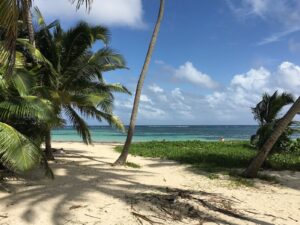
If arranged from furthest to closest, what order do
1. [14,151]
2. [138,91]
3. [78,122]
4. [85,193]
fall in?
[78,122]
[138,91]
[85,193]
[14,151]

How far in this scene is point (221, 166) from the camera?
13.9 metres

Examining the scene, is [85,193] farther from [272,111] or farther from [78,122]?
[272,111]

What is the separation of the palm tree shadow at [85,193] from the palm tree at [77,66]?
2476 mm

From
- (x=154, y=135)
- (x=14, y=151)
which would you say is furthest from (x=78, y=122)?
(x=154, y=135)

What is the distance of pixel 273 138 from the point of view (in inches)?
443

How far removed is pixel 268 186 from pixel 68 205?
5489mm

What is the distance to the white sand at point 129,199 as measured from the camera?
24.1 feet

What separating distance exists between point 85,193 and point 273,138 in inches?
220

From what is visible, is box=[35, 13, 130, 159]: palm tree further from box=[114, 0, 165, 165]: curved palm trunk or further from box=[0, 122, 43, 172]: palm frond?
box=[0, 122, 43, 172]: palm frond

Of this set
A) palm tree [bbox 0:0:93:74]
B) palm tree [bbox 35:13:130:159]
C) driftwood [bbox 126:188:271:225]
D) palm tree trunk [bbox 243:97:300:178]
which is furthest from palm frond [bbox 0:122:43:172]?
palm tree trunk [bbox 243:97:300:178]

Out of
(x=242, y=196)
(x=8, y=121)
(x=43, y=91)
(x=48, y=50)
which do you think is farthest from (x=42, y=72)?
(x=242, y=196)

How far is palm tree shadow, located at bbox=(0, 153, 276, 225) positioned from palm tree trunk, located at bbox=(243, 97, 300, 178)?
302 cm

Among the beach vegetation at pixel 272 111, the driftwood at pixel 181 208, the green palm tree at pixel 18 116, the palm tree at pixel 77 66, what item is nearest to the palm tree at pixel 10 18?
the green palm tree at pixel 18 116

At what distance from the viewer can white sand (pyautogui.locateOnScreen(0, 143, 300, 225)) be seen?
7.34 meters
